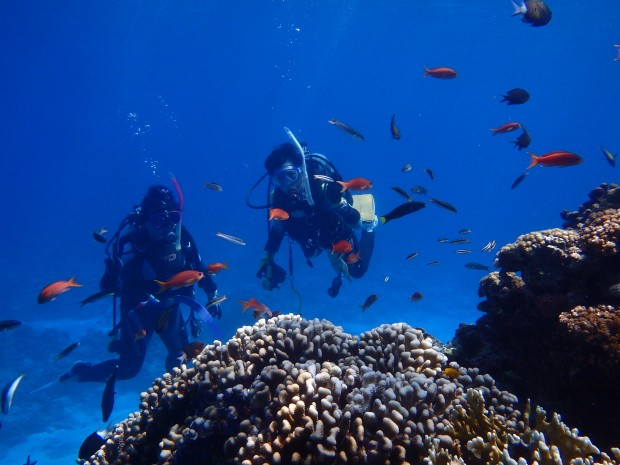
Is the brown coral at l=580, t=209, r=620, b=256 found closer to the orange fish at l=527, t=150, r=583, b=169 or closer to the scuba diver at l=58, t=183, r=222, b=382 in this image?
the orange fish at l=527, t=150, r=583, b=169

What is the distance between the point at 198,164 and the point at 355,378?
441 feet

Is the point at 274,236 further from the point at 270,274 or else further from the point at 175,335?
the point at 175,335

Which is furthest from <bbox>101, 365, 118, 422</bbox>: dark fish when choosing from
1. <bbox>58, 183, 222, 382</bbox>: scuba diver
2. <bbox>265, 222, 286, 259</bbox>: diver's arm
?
<bbox>265, 222, 286, 259</bbox>: diver's arm

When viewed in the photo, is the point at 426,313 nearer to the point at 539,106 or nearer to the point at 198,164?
the point at 539,106

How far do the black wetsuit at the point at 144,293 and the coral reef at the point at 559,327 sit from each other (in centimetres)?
610

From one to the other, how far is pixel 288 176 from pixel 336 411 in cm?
605

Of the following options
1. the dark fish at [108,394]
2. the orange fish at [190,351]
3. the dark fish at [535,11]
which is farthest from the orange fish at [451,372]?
the dark fish at [108,394]

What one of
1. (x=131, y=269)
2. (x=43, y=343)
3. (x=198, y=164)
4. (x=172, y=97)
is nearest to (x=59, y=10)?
(x=43, y=343)

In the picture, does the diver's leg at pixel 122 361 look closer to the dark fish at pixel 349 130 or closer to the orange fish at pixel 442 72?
the dark fish at pixel 349 130

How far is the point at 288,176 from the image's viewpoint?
26.0 ft

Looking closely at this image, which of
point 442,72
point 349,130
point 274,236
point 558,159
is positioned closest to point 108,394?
point 274,236

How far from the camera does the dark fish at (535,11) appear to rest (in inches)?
196

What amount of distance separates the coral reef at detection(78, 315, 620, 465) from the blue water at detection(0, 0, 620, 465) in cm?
1467

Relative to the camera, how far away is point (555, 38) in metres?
54.3
